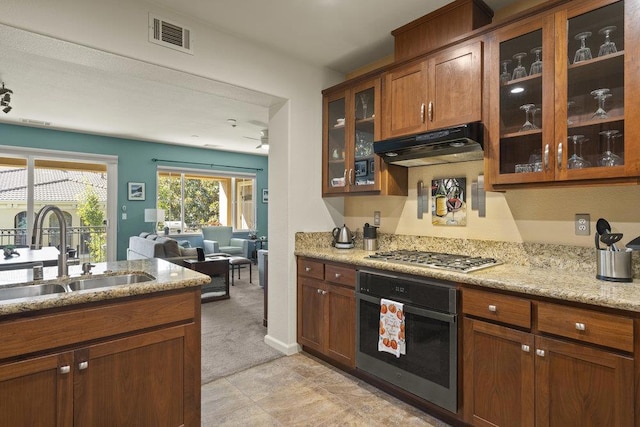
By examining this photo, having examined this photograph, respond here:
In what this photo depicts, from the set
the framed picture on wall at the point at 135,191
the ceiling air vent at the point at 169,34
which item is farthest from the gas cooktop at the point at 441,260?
the framed picture on wall at the point at 135,191

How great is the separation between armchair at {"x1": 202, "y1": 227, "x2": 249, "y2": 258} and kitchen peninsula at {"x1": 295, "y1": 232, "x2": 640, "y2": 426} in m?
5.68

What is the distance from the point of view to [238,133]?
6461 millimetres

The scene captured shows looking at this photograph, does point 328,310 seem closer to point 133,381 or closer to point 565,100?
point 133,381

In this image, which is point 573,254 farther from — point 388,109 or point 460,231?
point 388,109

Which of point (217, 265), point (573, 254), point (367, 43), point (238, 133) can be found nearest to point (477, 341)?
point (573, 254)

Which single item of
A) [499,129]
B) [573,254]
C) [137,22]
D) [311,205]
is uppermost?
[137,22]

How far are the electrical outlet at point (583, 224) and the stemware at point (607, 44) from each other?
35.0 inches

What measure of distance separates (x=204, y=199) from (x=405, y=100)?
6759mm

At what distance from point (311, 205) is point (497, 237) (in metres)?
1.59

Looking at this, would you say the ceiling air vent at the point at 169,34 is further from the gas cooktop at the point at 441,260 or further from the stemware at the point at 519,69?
the stemware at the point at 519,69

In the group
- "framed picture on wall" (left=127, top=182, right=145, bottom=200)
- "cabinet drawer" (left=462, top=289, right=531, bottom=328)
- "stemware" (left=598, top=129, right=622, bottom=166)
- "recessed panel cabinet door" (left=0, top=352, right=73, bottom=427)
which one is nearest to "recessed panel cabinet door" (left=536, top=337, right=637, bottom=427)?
"cabinet drawer" (left=462, top=289, right=531, bottom=328)

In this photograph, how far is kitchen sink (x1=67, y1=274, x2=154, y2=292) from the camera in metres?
1.94

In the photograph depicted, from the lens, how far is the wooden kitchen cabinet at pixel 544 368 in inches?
58.6

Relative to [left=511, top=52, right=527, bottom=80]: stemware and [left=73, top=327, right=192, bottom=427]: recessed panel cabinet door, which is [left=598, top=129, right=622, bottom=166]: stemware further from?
[left=73, top=327, right=192, bottom=427]: recessed panel cabinet door
